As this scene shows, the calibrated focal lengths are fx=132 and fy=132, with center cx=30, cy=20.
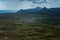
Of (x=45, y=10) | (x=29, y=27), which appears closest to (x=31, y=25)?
(x=29, y=27)

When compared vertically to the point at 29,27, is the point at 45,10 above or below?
above

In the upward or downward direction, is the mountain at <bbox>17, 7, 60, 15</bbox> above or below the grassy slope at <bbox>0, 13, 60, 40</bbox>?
above

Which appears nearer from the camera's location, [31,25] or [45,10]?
[31,25]

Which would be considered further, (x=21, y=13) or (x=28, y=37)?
(x=21, y=13)

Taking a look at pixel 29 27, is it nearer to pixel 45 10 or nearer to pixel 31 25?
pixel 31 25

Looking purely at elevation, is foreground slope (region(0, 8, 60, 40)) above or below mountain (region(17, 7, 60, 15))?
below

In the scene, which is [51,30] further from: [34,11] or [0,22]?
[0,22]

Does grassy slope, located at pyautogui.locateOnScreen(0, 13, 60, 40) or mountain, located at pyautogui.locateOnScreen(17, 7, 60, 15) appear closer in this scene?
grassy slope, located at pyautogui.locateOnScreen(0, 13, 60, 40)

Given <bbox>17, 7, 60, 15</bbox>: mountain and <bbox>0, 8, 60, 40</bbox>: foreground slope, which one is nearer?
<bbox>0, 8, 60, 40</bbox>: foreground slope

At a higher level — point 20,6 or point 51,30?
point 20,6

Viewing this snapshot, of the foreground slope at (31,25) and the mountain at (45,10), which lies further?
the mountain at (45,10)

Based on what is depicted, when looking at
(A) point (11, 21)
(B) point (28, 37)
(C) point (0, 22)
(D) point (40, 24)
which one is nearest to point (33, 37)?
(B) point (28, 37)
